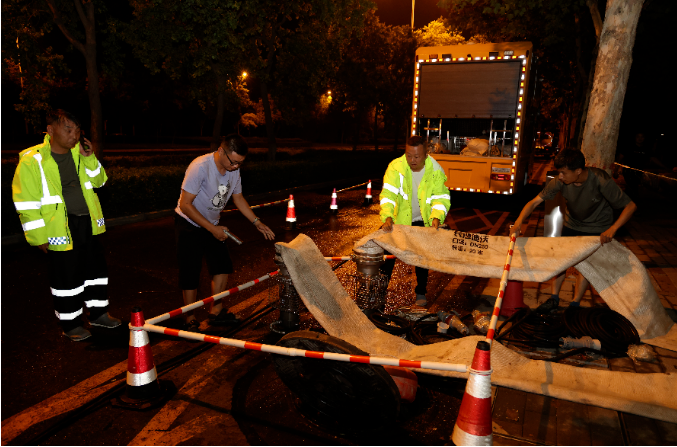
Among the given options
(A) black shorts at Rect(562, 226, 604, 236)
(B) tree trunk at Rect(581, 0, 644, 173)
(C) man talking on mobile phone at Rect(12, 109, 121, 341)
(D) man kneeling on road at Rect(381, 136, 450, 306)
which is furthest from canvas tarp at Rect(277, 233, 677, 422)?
(B) tree trunk at Rect(581, 0, 644, 173)

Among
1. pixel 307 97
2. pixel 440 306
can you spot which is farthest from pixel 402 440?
pixel 307 97

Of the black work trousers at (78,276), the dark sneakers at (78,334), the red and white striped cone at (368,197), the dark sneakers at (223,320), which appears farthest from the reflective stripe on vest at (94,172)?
the red and white striped cone at (368,197)

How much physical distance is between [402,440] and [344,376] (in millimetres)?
624

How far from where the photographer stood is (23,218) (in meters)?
4.38

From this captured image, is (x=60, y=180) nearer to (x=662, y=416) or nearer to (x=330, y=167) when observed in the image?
(x=662, y=416)

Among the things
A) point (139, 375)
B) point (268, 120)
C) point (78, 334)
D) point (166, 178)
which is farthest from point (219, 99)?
point (139, 375)

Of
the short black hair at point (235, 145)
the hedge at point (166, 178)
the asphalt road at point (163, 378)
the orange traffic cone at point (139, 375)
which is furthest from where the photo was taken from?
the hedge at point (166, 178)

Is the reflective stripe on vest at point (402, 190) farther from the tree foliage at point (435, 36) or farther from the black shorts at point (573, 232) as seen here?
the tree foliage at point (435, 36)

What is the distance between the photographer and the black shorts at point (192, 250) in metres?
4.90

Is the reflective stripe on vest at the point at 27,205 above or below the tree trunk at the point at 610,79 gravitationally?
below

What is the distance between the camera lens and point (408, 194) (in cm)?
559

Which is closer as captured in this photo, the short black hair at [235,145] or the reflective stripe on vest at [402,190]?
the short black hair at [235,145]

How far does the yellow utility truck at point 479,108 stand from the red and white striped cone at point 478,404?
11441mm

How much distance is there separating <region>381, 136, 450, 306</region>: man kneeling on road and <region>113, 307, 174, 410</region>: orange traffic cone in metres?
2.83
